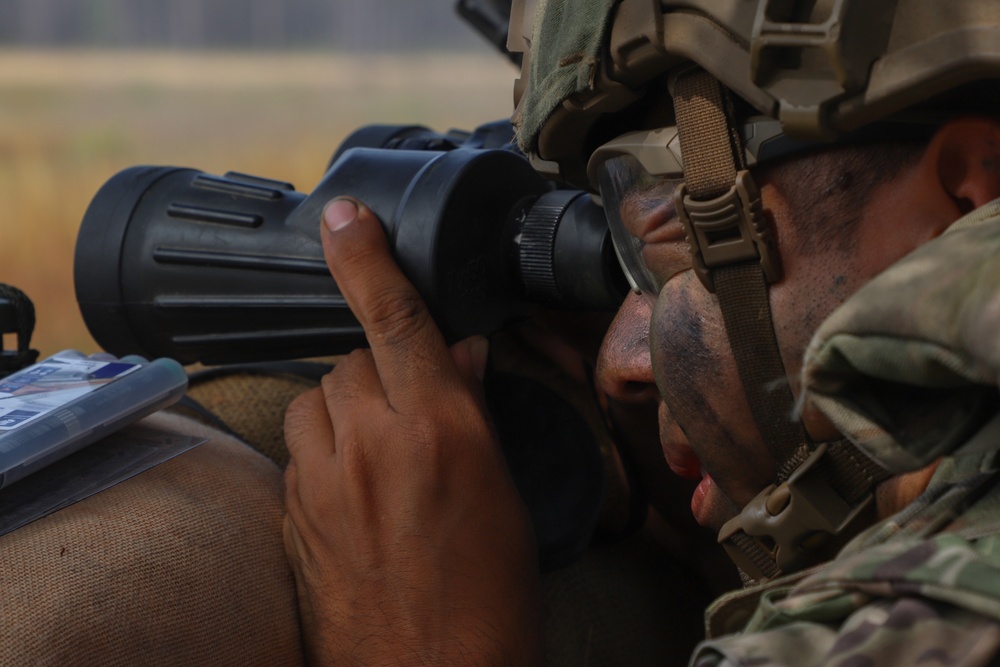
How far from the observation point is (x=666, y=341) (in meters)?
0.90

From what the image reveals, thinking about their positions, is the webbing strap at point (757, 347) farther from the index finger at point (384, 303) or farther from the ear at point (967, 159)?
the index finger at point (384, 303)

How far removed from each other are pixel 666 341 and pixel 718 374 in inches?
2.0

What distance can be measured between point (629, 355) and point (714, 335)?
0.43 feet

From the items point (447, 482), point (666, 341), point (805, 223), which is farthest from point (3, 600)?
point (805, 223)

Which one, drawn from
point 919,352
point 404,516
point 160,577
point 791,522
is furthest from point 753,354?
point 160,577

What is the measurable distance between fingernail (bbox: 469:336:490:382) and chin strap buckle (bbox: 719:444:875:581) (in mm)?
288

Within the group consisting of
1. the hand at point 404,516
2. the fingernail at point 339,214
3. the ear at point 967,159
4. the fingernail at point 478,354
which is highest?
the ear at point 967,159

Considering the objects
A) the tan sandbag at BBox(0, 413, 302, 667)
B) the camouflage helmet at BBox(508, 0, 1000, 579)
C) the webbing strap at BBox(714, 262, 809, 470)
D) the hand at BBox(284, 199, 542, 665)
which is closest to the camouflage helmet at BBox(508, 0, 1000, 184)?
the camouflage helmet at BBox(508, 0, 1000, 579)

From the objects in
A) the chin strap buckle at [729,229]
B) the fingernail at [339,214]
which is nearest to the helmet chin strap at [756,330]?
the chin strap buckle at [729,229]

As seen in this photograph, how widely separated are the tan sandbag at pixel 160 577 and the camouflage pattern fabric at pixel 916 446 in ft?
1.49

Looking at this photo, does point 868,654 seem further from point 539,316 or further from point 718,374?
point 539,316

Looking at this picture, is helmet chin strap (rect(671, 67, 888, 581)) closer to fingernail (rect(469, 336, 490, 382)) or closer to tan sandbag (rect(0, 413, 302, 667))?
fingernail (rect(469, 336, 490, 382))

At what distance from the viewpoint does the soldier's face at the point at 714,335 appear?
0.77 meters

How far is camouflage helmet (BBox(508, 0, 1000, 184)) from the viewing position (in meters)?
0.65
